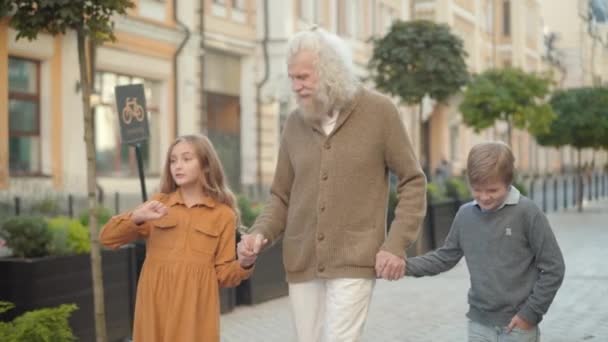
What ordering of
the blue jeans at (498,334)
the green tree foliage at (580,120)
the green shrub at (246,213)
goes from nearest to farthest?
1. the blue jeans at (498,334)
2. the green shrub at (246,213)
3. the green tree foliage at (580,120)

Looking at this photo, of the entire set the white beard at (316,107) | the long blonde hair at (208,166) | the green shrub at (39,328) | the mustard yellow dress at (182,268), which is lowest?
the green shrub at (39,328)

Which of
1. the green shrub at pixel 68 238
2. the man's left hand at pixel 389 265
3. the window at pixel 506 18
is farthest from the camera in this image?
the window at pixel 506 18

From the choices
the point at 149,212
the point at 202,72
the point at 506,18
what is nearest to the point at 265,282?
the point at 149,212

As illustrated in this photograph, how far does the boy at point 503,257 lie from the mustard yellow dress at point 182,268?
0.82 m

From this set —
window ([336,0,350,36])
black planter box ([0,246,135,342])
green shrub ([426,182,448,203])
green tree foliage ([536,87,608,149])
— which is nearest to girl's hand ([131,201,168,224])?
black planter box ([0,246,135,342])

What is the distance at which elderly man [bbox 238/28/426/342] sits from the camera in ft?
13.9

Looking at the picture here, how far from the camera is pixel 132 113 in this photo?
7.76 meters

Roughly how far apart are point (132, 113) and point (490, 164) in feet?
13.4

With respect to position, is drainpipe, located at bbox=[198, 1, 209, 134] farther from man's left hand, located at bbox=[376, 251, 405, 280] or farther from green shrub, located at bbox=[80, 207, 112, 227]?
man's left hand, located at bbox=[376, 251, 405, 280]

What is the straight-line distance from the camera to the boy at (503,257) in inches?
166

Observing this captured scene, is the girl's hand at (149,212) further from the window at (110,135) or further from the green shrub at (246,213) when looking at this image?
the window at (110,135)

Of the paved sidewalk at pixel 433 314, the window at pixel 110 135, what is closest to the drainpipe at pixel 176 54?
the window at pixel 110 135

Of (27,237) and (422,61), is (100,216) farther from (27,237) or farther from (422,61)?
(422,61)

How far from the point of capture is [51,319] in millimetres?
4906
